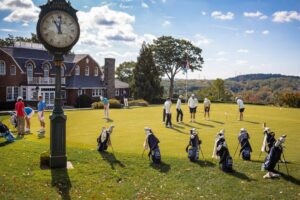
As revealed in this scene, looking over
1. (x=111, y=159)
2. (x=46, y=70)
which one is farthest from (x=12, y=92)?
(x=111, y=159)

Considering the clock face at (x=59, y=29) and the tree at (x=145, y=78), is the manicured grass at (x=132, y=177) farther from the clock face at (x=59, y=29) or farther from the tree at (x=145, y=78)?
the tree at (x=145, y=78)

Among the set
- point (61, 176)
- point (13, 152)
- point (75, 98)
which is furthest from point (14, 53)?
point (61, 176)

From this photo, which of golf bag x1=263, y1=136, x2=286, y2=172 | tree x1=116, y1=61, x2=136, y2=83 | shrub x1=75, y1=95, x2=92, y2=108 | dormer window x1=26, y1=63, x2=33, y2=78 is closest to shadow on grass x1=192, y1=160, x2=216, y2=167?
golf bag x1=263, y1=136, x2=286, y2=172

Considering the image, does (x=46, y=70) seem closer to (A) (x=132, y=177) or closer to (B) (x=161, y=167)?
(B) (x=161, y=167)

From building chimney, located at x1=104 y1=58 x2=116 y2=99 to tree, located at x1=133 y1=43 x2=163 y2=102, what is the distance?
15.7 feet

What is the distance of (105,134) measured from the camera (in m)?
14.1

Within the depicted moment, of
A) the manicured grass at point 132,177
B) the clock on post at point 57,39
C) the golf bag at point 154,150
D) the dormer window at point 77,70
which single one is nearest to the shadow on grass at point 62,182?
the manicured grass at point 132,177

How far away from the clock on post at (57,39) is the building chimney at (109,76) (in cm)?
4702

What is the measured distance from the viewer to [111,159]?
508 inches

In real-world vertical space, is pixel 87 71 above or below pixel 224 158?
above

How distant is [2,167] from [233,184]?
748cm

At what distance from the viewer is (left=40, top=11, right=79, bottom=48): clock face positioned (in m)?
10.8

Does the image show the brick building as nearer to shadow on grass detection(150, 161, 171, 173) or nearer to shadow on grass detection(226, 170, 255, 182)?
shadow on grass detection(150, 161, 171, 173)

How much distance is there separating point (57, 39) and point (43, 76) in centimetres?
4130
